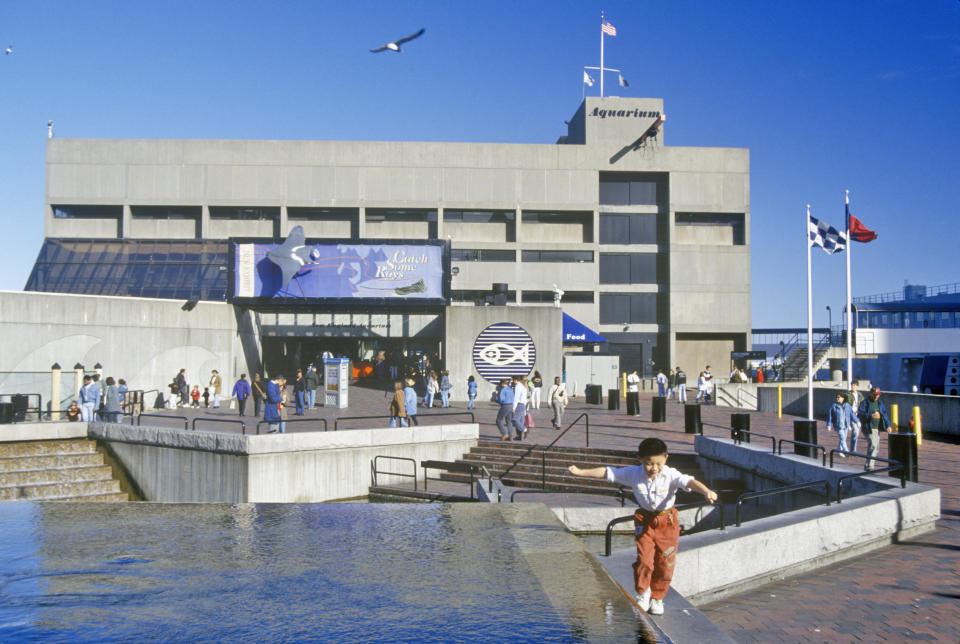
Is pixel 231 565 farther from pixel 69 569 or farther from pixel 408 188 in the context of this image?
pixel 408 188

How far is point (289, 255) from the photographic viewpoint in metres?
34.5

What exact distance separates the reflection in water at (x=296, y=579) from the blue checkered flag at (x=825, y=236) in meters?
19.2

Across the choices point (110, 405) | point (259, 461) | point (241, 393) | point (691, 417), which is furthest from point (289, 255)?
point (691, 417)

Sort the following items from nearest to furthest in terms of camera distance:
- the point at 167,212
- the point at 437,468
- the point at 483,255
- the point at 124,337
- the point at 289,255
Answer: the point at 437,468 → the point at 124,337 → the point at 289,255 → the point at 483,255 → the point at 167,212

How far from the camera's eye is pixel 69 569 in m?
6.78

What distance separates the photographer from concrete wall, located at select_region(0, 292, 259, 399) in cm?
2764

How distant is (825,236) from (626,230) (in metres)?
32.1

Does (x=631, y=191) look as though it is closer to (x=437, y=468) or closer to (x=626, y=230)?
(x=626, y=230)

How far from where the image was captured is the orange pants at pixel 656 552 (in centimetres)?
619

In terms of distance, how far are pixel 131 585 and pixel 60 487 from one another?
1427cm

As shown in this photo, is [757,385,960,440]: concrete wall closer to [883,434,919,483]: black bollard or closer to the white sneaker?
[883,434,919,483]: black bollard

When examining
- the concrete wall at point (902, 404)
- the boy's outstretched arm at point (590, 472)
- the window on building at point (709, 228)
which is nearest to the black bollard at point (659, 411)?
the concrete wall at point (902, 404)

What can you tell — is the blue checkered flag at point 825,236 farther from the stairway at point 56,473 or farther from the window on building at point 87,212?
the window on building at point 87,212

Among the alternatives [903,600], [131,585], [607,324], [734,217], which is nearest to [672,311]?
[607,324]
